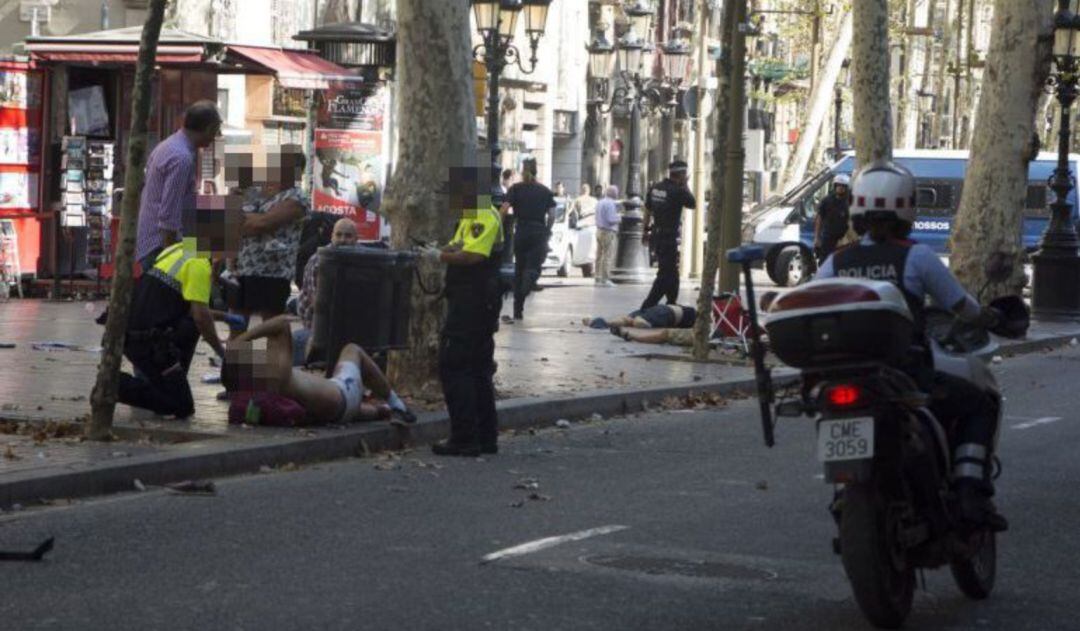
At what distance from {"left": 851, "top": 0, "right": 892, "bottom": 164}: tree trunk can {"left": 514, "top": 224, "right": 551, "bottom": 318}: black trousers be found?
402 cm

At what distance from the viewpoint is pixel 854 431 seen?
7.63 m

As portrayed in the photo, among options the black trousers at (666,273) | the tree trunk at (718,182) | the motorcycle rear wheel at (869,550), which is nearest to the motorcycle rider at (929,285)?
the motorcycle rear wheel at (869,550)

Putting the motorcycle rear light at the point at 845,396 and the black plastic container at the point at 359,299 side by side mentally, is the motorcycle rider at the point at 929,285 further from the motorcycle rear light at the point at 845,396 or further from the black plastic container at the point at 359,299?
the black plastic container at the point at 359,299

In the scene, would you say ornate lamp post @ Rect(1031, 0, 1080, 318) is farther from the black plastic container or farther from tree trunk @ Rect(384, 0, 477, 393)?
the black plastic container

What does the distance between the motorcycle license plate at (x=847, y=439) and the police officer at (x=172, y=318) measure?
21.3ft

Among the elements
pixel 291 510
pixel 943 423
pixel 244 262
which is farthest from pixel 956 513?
pixel 244 262

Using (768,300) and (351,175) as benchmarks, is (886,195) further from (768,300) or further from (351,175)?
(351,175)

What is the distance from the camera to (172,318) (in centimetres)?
1365

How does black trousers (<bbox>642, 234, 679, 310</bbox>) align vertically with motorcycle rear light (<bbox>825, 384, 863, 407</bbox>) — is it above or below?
below

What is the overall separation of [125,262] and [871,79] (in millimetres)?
17033

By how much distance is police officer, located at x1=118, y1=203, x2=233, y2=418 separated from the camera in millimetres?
13445

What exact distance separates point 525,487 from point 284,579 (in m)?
3.38

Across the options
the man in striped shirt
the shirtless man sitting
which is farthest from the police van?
the shirtless man sitting

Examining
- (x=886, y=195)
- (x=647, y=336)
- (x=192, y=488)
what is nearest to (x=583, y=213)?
(x=647, y=336)
